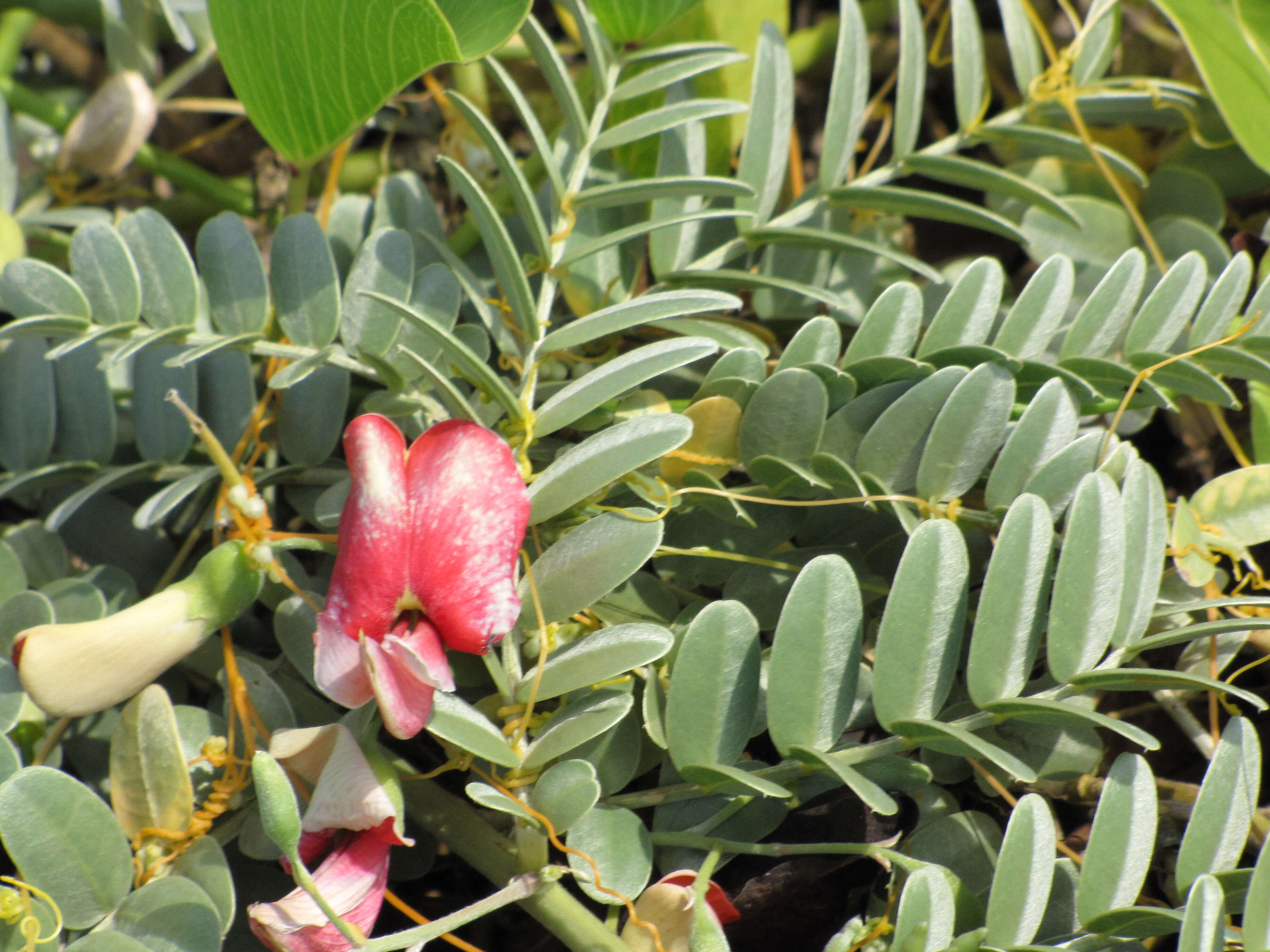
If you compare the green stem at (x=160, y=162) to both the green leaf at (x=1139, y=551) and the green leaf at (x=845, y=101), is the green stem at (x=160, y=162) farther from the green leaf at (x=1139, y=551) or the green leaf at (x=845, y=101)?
the green leaf at (x=1139, y=551)

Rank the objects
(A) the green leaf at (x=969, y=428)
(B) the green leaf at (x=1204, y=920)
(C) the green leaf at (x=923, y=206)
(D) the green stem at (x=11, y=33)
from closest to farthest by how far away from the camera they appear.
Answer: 1. (B) the green leaf at (x=1204, y=920)
2. (A) the green leaf at (x=969, y=428)
3. (C) the green leaf at (x=923, y=206)
4. (D) the green stem at (x=11, y=33)

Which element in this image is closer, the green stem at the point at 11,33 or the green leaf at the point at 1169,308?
the green leaf at the point at 1169,308

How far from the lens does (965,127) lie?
670 mm

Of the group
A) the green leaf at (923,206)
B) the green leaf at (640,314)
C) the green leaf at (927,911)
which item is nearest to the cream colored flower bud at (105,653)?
the green leaf at (640,314)

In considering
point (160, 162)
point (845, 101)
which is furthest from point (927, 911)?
point (160, 162)

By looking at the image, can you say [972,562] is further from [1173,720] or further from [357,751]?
[357,751]

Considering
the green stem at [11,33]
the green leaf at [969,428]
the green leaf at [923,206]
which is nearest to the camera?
the green leaf at [969,428]

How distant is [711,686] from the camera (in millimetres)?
423

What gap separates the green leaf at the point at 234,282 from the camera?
22.0 inches

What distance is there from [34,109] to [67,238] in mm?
Answer: 155

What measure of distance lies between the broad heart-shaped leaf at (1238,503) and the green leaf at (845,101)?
286 millimetres

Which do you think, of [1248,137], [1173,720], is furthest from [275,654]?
[1248,137]

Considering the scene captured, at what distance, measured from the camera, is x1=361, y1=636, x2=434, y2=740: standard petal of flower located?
37 cm

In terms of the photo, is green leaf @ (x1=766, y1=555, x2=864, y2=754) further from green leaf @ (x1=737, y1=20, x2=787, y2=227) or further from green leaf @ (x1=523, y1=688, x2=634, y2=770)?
green leaf @ (x1=737, y1=20, x2=787, y2=227)
